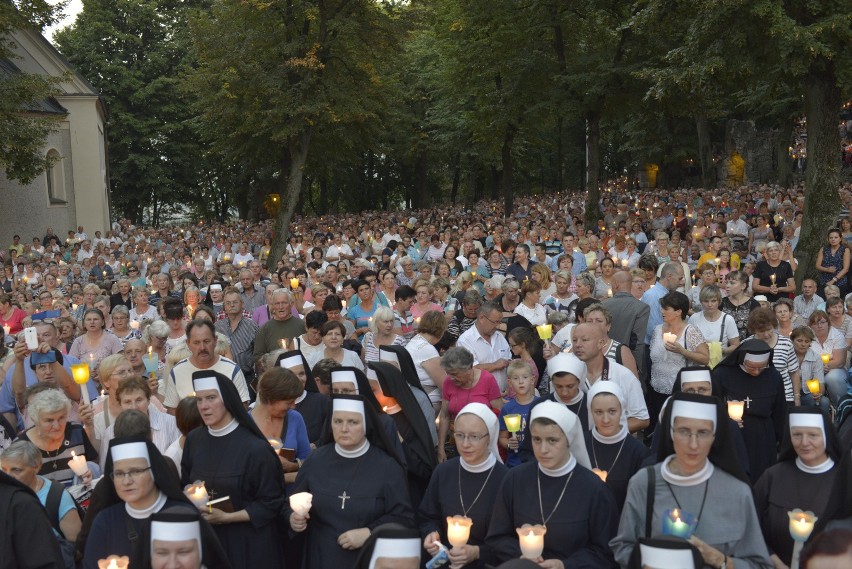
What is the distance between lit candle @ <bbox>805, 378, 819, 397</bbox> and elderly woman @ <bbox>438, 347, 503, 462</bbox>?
328 centimetres

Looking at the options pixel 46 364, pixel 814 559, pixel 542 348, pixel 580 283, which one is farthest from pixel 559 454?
pixel 580 283

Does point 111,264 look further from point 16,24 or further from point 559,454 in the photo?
point 559,454

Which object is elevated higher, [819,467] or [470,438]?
[470,438]

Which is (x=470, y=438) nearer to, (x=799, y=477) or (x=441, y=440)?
(x=799, y=477)

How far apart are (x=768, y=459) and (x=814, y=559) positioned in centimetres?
428

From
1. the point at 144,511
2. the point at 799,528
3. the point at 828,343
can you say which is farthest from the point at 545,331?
the point at 144,511

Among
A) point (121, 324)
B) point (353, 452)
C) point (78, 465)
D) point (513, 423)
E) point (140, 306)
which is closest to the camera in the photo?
point (353, 452)

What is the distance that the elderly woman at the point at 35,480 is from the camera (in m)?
4.94

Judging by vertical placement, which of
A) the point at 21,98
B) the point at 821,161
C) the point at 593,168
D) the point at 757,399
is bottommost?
the point at 757,399

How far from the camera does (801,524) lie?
15.0 feet

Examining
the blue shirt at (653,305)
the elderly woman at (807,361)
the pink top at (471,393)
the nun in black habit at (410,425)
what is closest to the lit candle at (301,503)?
the nun in black habit at (410,425)

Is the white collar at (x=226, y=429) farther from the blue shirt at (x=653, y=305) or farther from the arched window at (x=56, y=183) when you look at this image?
the arched window at (x=56, y=183)

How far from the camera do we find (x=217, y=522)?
5.12 meters

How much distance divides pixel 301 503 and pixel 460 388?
2.35 metres
